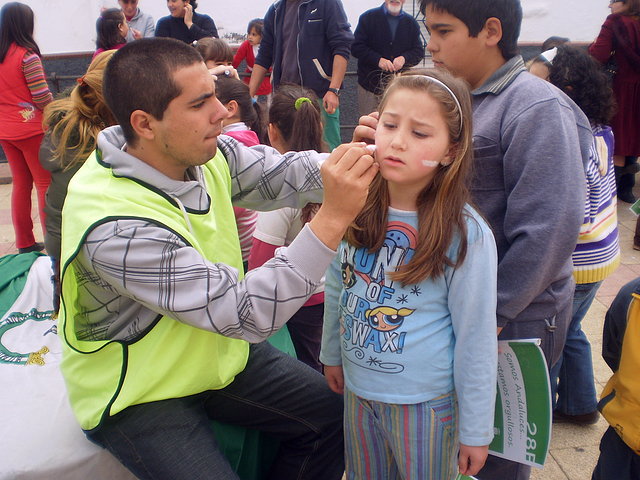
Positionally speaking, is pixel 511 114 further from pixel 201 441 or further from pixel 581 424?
pixel 581 424

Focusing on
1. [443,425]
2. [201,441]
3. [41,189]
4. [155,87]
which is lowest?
[41,189]

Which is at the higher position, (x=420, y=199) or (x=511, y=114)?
(x=511, y=114)

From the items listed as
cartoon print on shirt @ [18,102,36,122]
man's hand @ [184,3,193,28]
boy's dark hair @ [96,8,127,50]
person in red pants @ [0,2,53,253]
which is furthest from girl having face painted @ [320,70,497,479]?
man's hand @ [184,3,193,28]

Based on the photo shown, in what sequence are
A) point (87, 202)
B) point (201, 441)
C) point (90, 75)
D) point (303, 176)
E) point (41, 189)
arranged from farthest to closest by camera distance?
1. point (41, 189)
2. point (90, 75)
3. point (303, 176)
4. point (201, 441)
5. point (87, 202)

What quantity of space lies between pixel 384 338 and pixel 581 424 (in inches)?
63.4

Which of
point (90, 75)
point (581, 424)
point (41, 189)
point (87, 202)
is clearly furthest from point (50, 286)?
point (581, 424)

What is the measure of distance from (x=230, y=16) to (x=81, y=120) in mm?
5114

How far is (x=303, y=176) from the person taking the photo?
205 cm

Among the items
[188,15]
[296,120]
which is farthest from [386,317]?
[188,15]

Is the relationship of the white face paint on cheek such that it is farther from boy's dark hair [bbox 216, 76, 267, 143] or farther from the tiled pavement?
boy's dark hair [bbox 216, 76, 267, 143]

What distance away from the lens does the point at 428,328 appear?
5.29 ft

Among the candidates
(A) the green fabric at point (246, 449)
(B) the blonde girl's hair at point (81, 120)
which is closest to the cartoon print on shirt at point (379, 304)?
(A) the green fabric at point (246, 449)

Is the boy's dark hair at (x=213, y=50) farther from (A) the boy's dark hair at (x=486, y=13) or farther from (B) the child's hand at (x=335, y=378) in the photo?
(B) the child's hand at (x=335, y=378)

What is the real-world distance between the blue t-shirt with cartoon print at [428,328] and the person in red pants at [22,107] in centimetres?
368
